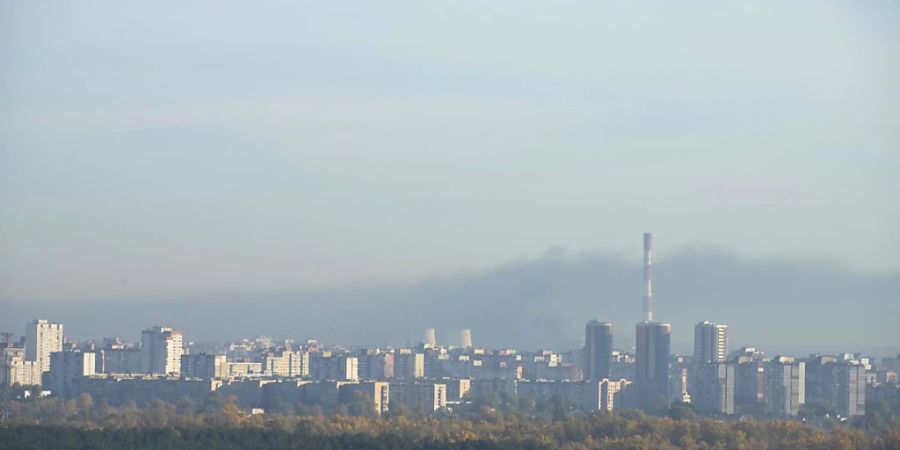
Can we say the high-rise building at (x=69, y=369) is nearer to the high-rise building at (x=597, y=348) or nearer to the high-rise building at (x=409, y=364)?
the high-rise building at (x=409, y=364)

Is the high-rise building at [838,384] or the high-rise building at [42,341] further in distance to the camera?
the high-rise building at [42,341]

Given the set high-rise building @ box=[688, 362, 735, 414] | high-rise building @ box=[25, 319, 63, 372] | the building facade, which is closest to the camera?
high-rise building @ box=[688, 362, 735, 414]

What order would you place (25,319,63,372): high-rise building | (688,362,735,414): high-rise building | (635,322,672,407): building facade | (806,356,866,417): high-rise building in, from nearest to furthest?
1. (806,356,866,417): high-rise building
2. (688,362,735,414): high-rise building
3. (25,319,63,372): high-rise building
4. (635,322,672,407): building facade

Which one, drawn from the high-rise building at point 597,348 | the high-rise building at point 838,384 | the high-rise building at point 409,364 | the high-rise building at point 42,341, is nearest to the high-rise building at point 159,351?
the high-rise building at point 42,341

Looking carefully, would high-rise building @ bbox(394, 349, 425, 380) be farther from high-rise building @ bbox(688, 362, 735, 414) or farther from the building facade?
high-rise building @ bbox(688, 362, 735, 414)

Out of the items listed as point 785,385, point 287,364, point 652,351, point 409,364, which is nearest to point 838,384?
point 785,385

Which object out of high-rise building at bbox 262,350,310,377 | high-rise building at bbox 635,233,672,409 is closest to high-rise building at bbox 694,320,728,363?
high-rise building at bbox 635,233,672,409
